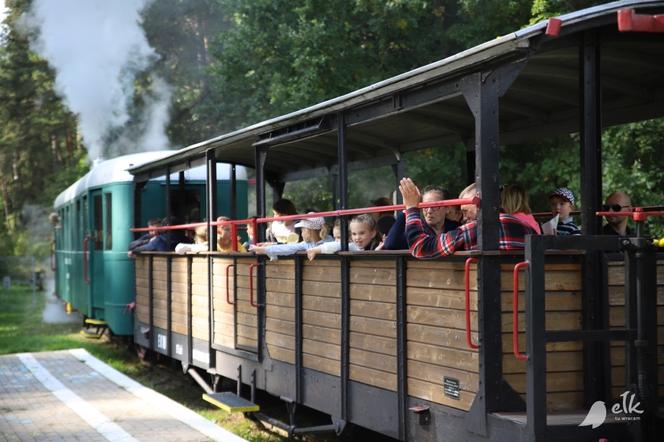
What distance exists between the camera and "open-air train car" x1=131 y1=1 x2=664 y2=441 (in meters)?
5.07

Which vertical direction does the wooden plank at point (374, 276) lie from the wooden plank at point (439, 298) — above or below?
above

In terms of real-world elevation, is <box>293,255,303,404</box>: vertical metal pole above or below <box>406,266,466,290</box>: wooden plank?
below

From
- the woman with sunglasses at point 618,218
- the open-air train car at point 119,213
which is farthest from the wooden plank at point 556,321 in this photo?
the open-air train car at point 119,213

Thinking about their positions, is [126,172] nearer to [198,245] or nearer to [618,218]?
[198,245]

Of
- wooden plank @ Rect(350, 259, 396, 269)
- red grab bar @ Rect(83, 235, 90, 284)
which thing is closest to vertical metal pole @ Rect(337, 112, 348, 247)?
wooden plank @ Rect(350, 259, 396, 269)

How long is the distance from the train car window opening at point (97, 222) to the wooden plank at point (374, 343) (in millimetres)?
8987

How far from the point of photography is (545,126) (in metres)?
7.35

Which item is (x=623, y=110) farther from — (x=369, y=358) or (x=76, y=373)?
(x=76, y=373)

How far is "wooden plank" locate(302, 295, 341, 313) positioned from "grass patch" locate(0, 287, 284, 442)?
5.73 ft

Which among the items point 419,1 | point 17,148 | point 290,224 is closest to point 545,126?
point 290,224

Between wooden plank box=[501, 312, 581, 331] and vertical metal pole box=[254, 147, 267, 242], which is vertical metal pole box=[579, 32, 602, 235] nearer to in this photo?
wooden plank box=[501, 312, 581, 331]

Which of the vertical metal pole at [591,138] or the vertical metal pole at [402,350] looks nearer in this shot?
the vertical metal pole at [591,138]

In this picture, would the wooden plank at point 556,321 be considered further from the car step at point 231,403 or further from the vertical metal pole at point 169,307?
the vertical metal pole at point 169,307

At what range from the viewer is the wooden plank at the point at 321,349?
732 centimetres
